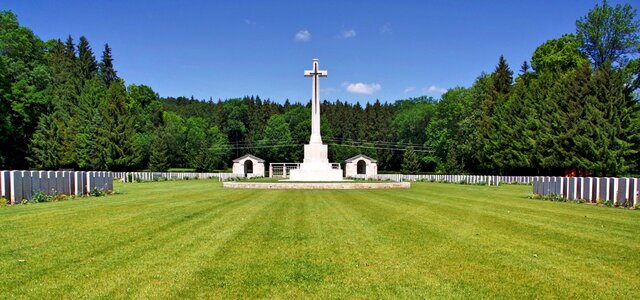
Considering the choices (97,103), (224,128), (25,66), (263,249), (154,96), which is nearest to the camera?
(263,249)

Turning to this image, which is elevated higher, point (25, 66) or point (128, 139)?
point (25, 66)

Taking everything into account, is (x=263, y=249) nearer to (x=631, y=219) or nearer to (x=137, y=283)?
(x=137, y=283)

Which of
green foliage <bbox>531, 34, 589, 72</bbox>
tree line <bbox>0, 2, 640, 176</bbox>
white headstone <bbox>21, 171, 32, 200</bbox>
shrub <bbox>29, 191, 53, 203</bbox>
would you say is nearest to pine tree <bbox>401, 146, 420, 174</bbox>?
tree line <bbox>0, 2, 640, 176</bbox>

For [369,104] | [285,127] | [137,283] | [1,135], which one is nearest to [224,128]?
[285,127]

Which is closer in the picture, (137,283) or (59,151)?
(137,283)

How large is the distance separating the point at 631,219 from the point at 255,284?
11431 millimetres

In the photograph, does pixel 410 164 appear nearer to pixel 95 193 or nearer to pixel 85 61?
pixel 85 61

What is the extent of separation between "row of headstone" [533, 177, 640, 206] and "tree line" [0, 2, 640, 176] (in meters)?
16.6

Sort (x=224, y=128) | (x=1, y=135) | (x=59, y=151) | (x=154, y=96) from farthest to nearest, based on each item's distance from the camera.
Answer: (x=224, y=128)
(x=154, y=96)
(x=59, y=151)
(x=1, y=135)

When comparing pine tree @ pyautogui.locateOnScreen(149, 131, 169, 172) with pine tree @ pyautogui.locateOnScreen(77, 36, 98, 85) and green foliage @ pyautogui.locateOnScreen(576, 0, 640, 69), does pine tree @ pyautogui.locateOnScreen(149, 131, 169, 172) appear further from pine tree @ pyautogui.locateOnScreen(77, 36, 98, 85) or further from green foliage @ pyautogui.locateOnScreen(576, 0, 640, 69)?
green foliage @ pyautogui.locateOnScreen(576, 0, 640, 69)

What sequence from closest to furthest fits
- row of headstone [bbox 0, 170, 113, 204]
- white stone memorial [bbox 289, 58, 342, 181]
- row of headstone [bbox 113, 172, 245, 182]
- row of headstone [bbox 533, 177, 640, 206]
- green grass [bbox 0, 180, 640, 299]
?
green grass [bbox 0, 180, 640, 299] → row of headstone [bbox 0, 170, 113, 204] → row of headstone [bbox 533, 177, 640, 206] → white stone memorial [bbox 289, 58, 342, 181] → row of headstone [bbox 113, 172, 245, 182]

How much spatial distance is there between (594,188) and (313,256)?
51.3 feet

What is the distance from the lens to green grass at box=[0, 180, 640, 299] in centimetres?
527

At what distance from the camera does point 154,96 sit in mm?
82062
